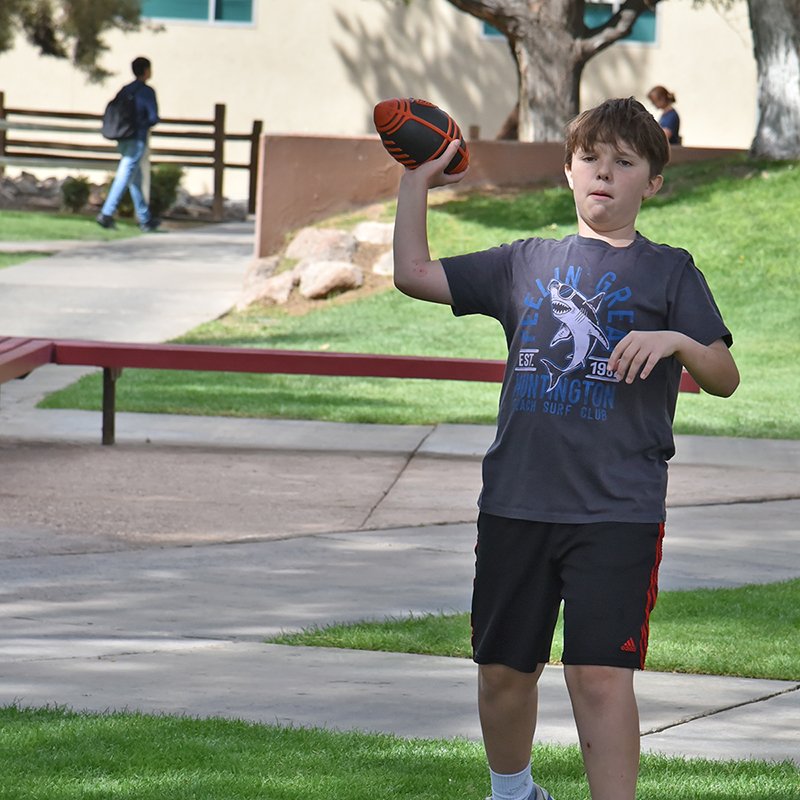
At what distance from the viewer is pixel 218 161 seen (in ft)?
86.5

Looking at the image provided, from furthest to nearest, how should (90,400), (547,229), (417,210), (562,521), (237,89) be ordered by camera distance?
(237,89) → (547,229) → (90,400) → (417,210) → (562,521)

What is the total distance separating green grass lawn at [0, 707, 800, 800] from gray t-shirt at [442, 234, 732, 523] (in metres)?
0.85

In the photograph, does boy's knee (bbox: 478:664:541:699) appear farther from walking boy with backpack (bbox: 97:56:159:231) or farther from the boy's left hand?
walking boy with backpack (bbox: 97:56:159:231)

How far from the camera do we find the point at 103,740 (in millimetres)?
4129

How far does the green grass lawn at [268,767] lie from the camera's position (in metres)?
3.82

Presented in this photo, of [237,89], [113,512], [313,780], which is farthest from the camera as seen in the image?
[237,89]

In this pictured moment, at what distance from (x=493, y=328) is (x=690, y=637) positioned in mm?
9657

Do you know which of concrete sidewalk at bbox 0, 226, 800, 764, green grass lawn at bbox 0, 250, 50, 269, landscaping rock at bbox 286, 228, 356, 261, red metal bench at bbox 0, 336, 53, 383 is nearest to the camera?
concrete sidewalk at bbox 0, 226, 800, 764

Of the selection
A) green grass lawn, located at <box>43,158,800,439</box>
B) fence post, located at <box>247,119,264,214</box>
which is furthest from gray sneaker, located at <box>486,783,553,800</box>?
fence post, located at <box>247,119,264,214</box>

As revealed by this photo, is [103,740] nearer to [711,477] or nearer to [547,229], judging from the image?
[711,477]

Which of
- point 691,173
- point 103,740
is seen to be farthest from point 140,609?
point 691,173

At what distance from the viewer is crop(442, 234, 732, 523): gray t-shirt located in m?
3.33

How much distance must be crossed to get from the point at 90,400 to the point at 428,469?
298 cm

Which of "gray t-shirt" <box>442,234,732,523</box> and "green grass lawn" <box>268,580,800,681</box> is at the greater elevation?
"gray t-shirt" <box>442,234,732,523</box>
